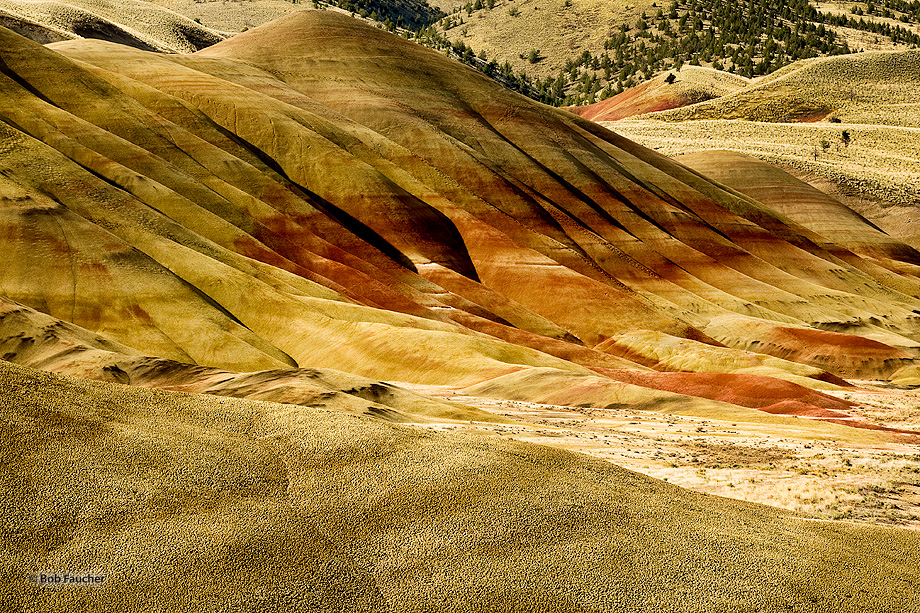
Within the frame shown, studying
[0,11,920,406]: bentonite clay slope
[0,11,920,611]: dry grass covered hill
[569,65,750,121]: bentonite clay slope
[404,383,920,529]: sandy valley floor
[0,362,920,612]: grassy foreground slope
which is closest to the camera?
[0,362,920,612]: grassy foreground slope

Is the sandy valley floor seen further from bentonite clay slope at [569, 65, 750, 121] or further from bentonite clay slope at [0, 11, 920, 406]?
bentonite clay slope at [569, 65, 750, 121]

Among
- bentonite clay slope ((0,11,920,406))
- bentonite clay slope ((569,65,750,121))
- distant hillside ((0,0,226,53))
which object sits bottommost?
bentonite clay slope ((0,11,920,406))

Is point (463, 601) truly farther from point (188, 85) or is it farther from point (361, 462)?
point (188, 85)

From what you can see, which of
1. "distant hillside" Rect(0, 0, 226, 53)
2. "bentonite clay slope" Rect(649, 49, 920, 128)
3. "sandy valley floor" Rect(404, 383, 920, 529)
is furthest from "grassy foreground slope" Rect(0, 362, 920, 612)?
"bentonite clay slope" Rect(649, 49, 920, 128)

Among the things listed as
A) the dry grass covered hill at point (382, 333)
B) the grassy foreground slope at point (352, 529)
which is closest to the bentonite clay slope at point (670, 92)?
the dry grass covered hill at point (382, 333)

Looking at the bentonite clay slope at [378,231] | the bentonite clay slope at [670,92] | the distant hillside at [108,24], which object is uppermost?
the bentonite clay slope at [670,92]

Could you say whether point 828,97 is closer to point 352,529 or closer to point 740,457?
point 740,457

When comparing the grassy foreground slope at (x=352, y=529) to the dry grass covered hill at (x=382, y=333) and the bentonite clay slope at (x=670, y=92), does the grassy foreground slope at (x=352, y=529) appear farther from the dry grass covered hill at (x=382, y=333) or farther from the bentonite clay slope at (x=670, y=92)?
the bentonite clay slope at (x=670, y=92)
